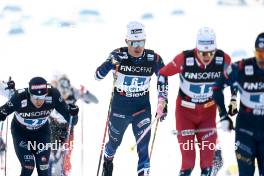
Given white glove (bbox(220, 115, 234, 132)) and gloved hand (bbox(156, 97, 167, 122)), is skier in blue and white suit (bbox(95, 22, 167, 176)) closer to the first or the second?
gloved hand (bbox(156, 97, 167, 122))

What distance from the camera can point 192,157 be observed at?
29.1ft

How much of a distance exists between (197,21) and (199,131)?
57.9 ft

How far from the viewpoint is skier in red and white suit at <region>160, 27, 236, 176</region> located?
876 cm

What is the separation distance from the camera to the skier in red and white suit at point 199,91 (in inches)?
345

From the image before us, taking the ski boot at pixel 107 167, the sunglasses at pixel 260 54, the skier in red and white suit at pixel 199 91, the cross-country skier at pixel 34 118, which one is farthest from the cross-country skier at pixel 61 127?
the sunglasses at pixel 260 54

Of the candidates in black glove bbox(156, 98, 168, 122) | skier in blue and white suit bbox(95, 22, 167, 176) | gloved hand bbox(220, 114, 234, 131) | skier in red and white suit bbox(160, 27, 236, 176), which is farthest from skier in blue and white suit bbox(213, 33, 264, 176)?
skier in blue and white suit bbox(95, 22, 167, 176)

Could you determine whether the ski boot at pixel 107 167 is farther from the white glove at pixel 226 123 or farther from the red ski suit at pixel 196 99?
the white glove at pixel 226 123

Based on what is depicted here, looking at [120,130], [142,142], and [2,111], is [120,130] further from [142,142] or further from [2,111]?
[2,111]

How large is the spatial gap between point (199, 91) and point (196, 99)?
0.13 m

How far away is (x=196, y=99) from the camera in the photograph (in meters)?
8.91

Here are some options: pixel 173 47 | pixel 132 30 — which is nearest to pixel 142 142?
pixel 132 30

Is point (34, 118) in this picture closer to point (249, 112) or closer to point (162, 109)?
point (162, 109)

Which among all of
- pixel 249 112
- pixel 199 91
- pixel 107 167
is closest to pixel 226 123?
pixel 249 112

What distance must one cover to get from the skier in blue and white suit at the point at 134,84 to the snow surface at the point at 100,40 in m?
1.49
